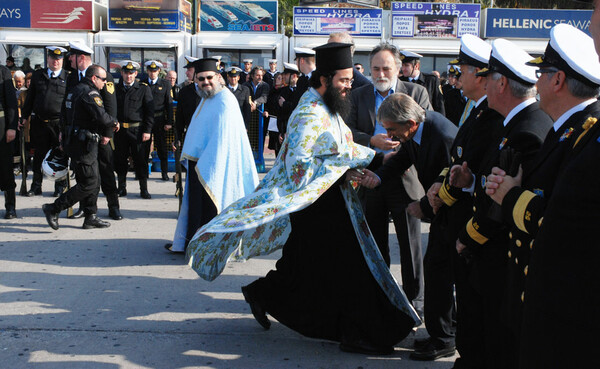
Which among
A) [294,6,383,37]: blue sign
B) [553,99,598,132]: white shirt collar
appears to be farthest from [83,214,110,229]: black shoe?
[294,6,383,37]: blue sign

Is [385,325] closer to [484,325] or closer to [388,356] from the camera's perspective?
[388,356]

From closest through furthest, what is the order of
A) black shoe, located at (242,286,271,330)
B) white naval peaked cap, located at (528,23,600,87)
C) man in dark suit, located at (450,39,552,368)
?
white naval peaked cap, located at (528,23,600,87) < man in dark suit, located at (450,39,552,368) < black shoe, located at (242,286,271,330)

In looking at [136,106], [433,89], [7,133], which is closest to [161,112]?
[136,106]

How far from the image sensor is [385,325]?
429 centimetres

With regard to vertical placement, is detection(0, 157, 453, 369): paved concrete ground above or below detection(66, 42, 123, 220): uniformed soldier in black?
below

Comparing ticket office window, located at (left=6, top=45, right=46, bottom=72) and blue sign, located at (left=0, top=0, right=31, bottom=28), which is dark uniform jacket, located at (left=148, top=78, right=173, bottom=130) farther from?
blue sign, located at (left=0, top=0, right=31, bottom=28)

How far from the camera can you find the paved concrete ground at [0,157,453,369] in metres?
4.20

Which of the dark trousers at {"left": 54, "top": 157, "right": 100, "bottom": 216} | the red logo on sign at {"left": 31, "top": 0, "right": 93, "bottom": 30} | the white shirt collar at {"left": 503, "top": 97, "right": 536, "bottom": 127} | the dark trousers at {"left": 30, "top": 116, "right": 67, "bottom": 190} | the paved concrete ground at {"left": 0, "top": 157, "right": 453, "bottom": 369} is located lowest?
the paved concrete ground at {"left": 0, "top": 157, "right": 453, "bottom": 369}

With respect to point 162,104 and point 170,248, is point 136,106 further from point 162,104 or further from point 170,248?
point 170,248

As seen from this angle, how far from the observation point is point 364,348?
4234 mm

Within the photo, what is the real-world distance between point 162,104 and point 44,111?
253 centimetres

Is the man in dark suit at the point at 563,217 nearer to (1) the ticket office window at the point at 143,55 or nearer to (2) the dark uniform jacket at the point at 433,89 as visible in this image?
(2) the dark uniform jacket at the point at 433,89

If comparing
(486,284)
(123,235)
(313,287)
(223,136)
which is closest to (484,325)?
(486,284)

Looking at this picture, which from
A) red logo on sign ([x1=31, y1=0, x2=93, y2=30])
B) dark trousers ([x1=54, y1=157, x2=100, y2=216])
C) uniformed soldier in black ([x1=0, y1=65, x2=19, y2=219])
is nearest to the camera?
dark trousers ([x1=54, y1=157, x2=100, y2=216])
